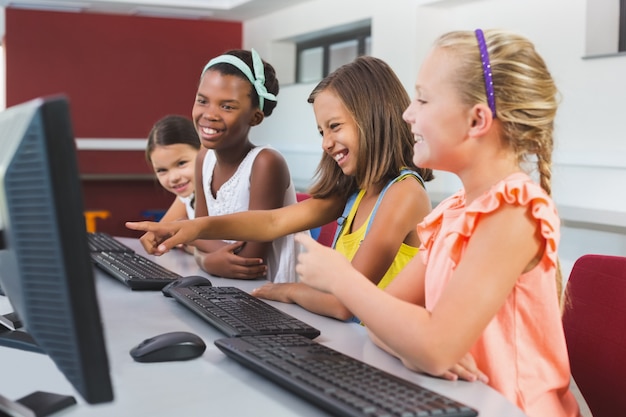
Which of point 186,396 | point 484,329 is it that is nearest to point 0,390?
point 186,396

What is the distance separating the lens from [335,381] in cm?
96

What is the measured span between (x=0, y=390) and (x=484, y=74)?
0.77 m

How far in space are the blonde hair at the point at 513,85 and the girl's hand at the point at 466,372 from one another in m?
0.31

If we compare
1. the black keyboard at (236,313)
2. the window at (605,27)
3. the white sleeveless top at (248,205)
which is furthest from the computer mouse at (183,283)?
the window at (605,27)

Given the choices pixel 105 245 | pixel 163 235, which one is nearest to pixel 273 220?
pixel 163 235

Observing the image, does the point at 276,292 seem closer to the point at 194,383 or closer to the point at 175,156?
the point at 194,383

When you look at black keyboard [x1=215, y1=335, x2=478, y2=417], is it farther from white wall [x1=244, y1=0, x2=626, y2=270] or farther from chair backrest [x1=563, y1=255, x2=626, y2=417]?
white wall [x1=244, y1=0, x2=626, y2=270]

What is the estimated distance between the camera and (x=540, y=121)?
1.18 metres

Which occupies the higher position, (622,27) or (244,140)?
(622,27)

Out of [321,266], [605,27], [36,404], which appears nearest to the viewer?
[36,404]

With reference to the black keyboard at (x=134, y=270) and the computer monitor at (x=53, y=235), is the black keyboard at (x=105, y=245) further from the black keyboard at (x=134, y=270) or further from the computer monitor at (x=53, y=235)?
the computer monitor at (x=53, y=235)

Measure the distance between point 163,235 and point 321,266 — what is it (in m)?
0.73

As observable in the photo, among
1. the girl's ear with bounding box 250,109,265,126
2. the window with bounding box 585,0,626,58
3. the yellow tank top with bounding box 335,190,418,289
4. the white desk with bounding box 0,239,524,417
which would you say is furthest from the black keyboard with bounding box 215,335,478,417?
the window with bounding box 585,0,626,58

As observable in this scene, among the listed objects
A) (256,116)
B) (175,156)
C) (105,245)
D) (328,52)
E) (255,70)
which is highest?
(328,52)
